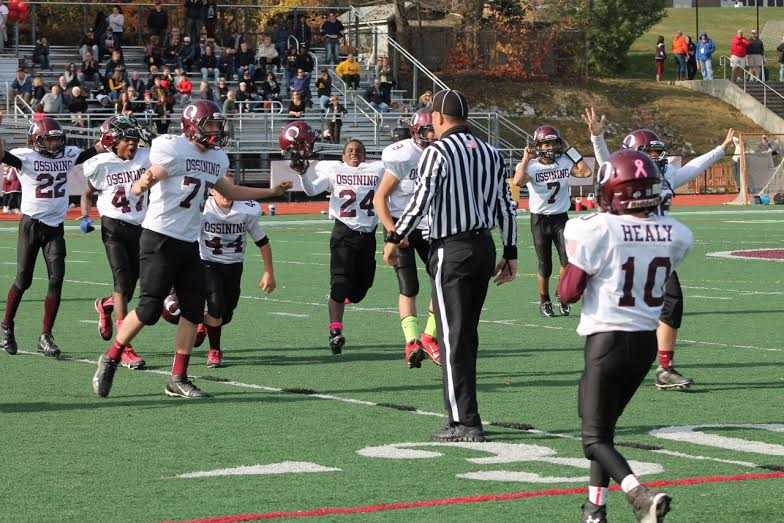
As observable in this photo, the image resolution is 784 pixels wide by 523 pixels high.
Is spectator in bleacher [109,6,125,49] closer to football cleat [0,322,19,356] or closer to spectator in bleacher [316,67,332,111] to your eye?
spectator in bleacher [316,67,332,111]

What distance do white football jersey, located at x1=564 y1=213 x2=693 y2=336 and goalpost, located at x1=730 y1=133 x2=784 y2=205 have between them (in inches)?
1236

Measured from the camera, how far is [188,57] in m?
39.2

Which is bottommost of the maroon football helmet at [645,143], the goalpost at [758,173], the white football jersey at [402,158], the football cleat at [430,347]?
the goalpost at [758,173]

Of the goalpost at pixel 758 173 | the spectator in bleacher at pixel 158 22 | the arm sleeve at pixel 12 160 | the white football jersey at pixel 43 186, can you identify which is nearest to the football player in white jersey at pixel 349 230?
the white football jersey at pixel 43 186

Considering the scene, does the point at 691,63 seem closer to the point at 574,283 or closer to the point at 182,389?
the point at 182,389

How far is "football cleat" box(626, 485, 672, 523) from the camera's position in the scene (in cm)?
586

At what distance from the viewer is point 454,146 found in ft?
28.3

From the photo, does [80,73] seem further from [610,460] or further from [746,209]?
[610,460]

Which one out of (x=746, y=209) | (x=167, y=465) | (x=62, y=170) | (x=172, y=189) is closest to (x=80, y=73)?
(x=746, y=209)

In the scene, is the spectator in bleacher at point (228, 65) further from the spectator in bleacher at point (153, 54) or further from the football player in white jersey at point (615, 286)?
the football player in white jersey at point (615, 286)

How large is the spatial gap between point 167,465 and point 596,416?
2374mm

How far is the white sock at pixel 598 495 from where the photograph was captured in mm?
6238

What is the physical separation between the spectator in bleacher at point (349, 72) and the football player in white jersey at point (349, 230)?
92.9ft

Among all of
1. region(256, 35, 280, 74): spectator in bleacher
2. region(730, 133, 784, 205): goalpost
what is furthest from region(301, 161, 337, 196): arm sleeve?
region(256, 35, 280, 74): spectator in bleacher
